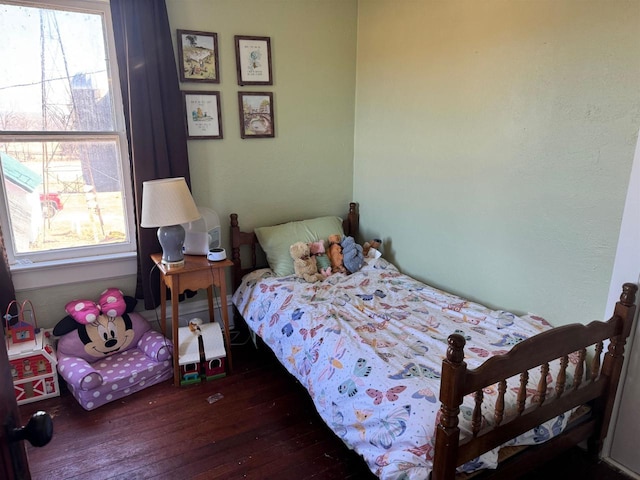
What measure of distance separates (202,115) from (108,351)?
5.13 ft

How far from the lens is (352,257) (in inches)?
113

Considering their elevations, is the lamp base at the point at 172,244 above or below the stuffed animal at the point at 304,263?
above

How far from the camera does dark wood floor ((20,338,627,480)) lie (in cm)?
183

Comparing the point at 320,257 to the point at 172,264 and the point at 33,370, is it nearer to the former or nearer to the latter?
the point at 172,264

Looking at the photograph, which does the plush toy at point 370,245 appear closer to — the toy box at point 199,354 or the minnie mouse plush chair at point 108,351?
the toy box at point 199,354

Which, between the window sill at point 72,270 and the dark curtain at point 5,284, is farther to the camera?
the window sill at point 72,270

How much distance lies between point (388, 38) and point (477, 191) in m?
1.25

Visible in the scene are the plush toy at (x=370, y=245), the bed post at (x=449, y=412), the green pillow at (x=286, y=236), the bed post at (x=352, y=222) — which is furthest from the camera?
the bed post at (x=352, y=222)

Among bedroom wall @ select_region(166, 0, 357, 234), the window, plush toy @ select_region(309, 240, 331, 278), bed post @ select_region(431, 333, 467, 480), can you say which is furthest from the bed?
the window

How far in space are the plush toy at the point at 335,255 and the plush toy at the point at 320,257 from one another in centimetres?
4

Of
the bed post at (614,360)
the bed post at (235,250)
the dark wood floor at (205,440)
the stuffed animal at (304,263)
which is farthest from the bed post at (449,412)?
the bed post at (235,250)

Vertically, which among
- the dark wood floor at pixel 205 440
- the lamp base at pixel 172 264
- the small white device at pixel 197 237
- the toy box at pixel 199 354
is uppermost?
the small white device at pixel 197 237

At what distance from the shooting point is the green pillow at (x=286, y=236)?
112 inches

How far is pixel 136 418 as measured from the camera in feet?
7.18
